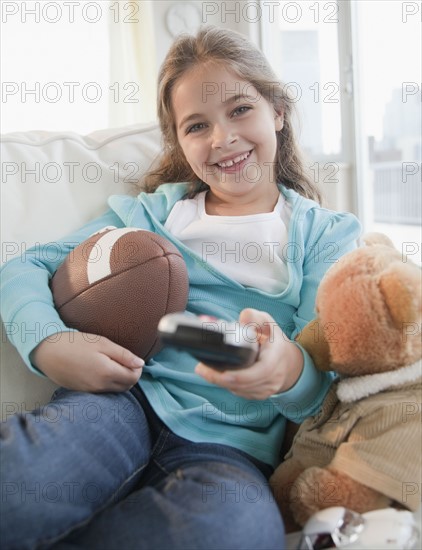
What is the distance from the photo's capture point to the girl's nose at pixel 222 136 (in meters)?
1.15

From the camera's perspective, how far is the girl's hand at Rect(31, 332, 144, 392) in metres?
0.93

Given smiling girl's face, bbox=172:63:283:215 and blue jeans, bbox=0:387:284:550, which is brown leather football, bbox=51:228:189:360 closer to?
blue jeans, bbox=0:387:284:550

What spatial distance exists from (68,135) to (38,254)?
13.0 inches

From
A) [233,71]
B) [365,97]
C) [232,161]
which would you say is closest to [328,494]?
[232,161]

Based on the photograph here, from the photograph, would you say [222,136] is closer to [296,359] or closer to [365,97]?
[296,359]

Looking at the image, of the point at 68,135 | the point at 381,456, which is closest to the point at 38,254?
the point at 68,135

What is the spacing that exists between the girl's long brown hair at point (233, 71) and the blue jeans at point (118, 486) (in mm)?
557

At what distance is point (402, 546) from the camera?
0.70m

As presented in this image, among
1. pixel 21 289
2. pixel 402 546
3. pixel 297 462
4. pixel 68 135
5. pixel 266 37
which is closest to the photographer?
pixel 402 546

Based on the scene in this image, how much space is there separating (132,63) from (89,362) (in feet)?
5.68

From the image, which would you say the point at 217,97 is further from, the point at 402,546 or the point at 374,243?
the point at 402,546

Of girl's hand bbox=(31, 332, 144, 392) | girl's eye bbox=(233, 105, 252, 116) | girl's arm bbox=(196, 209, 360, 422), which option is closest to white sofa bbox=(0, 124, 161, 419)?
girl's hand bbox=(31, 332, 144, 392)

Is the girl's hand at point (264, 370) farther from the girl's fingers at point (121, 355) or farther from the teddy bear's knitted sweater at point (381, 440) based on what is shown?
the girl's fingers at point (121, 355)

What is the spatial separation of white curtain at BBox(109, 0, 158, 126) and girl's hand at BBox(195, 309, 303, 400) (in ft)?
5.66
